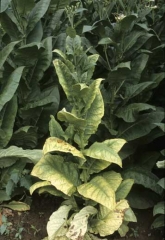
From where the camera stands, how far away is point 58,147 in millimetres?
2703

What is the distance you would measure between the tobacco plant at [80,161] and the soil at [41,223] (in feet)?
1.13

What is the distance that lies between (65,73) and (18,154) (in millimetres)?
725

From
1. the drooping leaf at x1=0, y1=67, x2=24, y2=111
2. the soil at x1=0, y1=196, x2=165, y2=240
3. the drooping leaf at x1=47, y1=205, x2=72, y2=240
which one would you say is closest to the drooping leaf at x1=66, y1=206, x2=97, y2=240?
the drooping leaf at x1=47, y1=205, x2=72, y2=240

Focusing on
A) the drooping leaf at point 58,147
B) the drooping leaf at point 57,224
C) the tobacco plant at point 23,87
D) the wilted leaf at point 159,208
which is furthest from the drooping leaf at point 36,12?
the wilted leaf at point 159,208

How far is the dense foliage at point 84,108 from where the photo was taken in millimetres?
2850

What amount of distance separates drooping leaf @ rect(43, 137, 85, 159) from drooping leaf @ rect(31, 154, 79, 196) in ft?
0.64

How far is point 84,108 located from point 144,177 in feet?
3.54

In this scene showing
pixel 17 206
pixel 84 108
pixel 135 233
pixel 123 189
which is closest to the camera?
pixel 84 108

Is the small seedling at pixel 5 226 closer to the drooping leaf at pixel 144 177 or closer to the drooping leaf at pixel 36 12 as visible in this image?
the drooping leaf at pixel 144 177

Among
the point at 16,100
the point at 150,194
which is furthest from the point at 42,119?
the point at 150,194

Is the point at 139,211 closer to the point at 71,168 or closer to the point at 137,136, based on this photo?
the point at 137,136

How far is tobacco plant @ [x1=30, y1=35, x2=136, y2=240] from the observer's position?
8.98ft

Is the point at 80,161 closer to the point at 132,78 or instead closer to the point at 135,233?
the point at 132,78

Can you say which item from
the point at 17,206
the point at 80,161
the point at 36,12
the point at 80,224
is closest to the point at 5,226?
the point at 17,206
